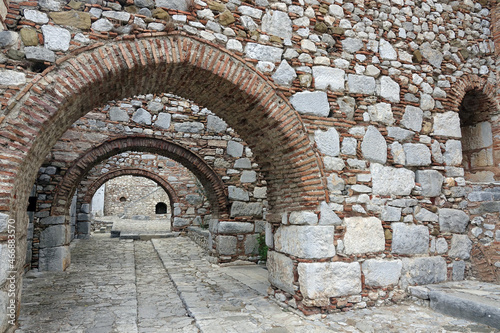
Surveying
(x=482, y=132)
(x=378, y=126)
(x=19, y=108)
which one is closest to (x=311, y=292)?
(x=378, y=126)

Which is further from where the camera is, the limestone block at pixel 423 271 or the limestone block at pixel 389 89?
the limestone block at pixel 389 89

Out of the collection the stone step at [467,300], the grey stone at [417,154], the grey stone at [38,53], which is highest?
the grey stone at [38,53]

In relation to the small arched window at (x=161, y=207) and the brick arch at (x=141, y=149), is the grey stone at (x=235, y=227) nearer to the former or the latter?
the brick arch at (x=141, y=149)

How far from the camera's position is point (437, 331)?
3230 millimetres

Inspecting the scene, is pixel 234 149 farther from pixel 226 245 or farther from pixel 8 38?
pixel 8 38

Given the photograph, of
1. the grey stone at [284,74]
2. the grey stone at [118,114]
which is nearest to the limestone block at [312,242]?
the grey stone at [284,74]

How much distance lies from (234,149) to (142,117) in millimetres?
2204

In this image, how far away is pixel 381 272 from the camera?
4.05 m

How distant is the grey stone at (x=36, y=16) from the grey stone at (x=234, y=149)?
16.0 feet

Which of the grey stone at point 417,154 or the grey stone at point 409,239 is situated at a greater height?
the grey stone at point 417,154

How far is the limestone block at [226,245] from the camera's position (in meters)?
6.97

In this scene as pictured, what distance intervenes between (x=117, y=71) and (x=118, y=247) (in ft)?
25.9

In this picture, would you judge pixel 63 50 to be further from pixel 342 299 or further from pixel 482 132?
pixel 482 132

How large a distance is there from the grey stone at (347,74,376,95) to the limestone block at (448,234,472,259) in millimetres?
2285
